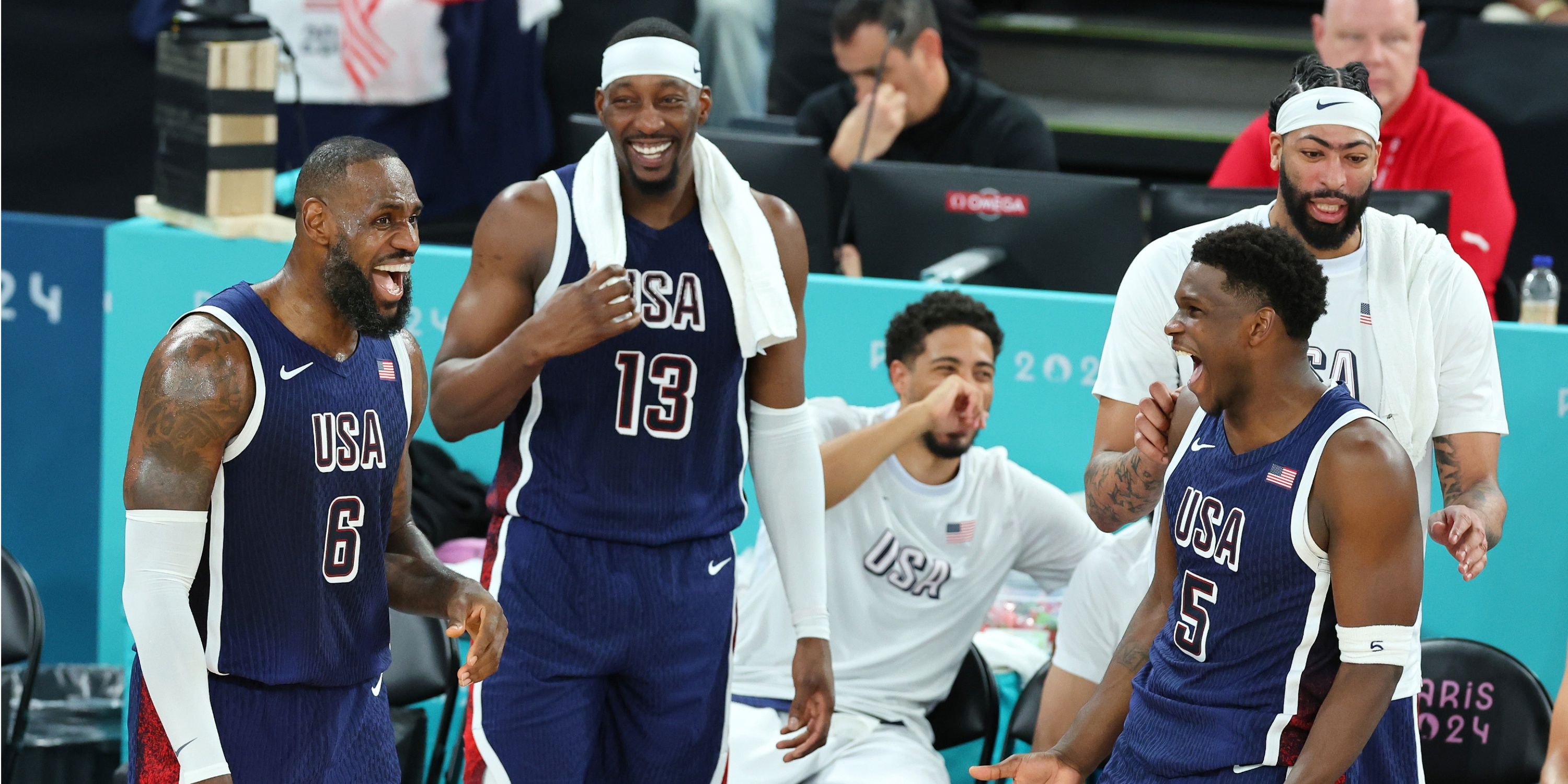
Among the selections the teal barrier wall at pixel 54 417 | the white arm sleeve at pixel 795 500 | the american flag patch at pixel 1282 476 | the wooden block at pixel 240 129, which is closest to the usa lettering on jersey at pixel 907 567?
the white arm sleeve at pixel 795 500

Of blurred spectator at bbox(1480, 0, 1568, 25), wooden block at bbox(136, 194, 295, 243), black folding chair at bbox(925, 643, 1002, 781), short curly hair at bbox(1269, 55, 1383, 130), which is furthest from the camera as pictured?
blurred spectator at bbox(1480, 0, 1568, 25)

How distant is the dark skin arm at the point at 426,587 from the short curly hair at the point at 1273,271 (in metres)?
1.23

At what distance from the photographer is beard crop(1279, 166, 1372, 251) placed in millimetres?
2961

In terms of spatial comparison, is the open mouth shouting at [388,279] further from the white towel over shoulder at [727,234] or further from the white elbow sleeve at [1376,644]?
the white elbow sleeve at [1376,644]

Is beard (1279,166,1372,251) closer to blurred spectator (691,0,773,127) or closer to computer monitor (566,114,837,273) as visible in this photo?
computer monitor (566,114,837,273)

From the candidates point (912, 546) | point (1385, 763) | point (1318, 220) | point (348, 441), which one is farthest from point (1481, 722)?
point (348, 441)

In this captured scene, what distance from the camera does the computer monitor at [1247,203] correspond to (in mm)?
4152

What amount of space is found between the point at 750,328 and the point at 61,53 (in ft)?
14.5

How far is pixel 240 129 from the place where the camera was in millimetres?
4762

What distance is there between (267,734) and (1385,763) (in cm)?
172

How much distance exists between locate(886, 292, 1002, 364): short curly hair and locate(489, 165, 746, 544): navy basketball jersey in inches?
43.9

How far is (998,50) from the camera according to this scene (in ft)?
26.9

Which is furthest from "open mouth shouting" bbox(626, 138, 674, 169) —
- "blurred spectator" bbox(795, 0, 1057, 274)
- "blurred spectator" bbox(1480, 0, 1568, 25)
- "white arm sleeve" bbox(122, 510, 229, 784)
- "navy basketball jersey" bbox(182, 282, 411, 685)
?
"blurred spectator" bbox(1480, 0, 1568, 25)

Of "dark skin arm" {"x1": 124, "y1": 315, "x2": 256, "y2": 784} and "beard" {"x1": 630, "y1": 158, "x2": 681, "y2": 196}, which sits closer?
"dark skin arm" {"x1": 124, "y1": 315, "x2": 256, "y2": 784}
